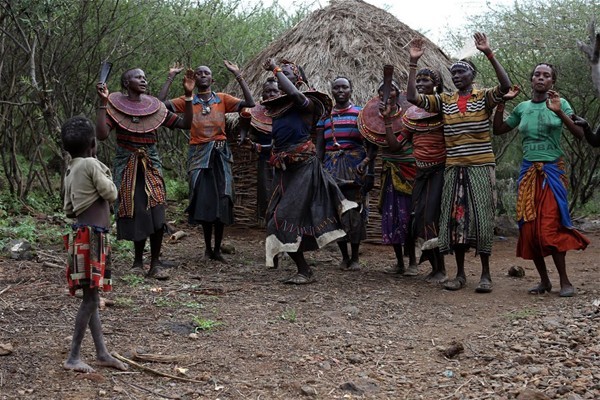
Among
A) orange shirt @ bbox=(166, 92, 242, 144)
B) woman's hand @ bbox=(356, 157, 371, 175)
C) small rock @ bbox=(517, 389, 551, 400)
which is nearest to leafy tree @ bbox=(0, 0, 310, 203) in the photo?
orange shirt @ bbox=(166, 92, 242, 144)

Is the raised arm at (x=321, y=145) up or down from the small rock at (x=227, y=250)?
up

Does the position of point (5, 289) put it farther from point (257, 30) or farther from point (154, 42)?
point (257, 30)

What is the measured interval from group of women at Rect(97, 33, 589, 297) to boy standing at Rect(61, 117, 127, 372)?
6.04ft

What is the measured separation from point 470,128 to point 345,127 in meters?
1.37

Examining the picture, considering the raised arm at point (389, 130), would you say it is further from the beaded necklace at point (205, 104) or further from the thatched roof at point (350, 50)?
the thatched roof at point (350, 50)

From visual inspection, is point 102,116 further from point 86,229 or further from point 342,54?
point 342,54

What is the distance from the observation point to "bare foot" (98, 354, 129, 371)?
148 inches

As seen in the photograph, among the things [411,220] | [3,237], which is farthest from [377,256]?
[3,237]

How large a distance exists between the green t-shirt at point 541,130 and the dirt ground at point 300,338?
111 cm

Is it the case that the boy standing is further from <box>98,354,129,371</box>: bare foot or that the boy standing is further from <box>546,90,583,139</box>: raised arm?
<box>546,90,583,139</box>: raised arm

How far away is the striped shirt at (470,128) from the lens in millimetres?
5848

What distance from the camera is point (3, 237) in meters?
7.54

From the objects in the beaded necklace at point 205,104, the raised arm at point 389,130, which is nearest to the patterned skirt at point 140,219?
the beaded necklace at point 205,104

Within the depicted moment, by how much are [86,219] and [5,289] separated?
1945 mm
